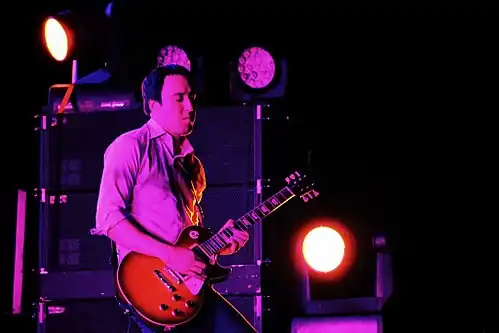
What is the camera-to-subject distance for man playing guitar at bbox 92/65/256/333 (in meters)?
4.07

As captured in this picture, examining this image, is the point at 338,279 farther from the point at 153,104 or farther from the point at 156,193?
the point at 153,104

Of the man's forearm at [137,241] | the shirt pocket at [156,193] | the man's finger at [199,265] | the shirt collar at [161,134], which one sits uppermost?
the shirt collar at [161,134]

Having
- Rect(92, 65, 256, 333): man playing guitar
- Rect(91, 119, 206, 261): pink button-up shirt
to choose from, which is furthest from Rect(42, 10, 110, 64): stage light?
Rect(91, 119, 206, 261): pink button-up shirt

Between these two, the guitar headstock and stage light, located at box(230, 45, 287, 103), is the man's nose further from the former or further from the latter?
the guitar headstock

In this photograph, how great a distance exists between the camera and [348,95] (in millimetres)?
5641

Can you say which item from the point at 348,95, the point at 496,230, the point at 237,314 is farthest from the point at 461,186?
the point at 237,314

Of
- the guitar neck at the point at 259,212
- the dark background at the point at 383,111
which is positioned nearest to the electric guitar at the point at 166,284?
the guitar neck at the point at 259,212

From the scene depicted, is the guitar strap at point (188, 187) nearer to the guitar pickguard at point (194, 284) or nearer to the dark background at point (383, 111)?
the guitar pickguard at point (194, 284)

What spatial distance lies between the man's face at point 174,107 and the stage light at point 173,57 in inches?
18.7

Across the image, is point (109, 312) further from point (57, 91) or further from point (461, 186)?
point (461, 186)

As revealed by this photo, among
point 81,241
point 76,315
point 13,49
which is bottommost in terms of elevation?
point 76,315

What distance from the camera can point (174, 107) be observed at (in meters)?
4.54

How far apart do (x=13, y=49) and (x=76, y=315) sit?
173 centimetres

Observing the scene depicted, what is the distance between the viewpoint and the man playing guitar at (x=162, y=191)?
4.07m
